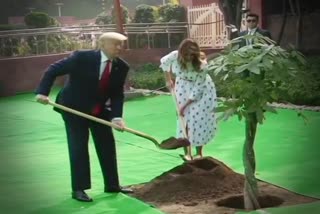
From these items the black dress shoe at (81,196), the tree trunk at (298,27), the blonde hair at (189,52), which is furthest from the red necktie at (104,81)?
the tree trunk at (298,27)

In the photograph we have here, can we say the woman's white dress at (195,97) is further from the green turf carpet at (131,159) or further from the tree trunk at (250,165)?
the tree trunk at (250,165)

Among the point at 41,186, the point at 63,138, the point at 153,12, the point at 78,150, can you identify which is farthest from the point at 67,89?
the point at 153,12

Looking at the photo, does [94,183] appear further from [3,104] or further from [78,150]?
[3,104]

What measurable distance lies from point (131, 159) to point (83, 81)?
4.98ft

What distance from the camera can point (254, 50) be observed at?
276cm

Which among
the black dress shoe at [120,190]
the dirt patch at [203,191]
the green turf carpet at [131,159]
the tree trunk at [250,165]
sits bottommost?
the green turf carpet at [131,159]

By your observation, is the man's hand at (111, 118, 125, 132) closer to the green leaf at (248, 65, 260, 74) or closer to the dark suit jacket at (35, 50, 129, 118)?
the dark suit jacket at (35, 50, 129, 118)

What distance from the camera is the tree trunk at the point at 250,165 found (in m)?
2.96

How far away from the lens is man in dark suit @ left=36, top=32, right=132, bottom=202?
350 centimetres

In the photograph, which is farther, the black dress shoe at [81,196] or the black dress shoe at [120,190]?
the black dress shoe at [120,190]

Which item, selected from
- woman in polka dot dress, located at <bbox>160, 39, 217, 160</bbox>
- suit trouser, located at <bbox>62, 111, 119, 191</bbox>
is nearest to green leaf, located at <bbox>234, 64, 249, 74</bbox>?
suit trouser, located at <bbox>62, 111, 119, 191</bbox>

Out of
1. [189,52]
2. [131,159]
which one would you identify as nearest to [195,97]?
[189,52]

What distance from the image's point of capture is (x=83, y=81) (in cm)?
355

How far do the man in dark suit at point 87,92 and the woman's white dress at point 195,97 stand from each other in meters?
1.08
